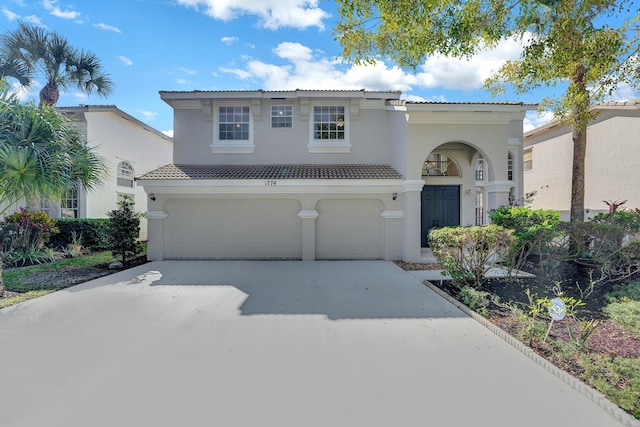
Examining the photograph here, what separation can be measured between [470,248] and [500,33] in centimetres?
491

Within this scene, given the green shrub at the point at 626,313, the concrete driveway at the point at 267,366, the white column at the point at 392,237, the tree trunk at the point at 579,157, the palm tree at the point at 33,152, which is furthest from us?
the white column at the point at 392,237

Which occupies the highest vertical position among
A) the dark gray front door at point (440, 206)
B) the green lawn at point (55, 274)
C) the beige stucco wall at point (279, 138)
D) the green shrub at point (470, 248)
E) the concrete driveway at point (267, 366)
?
the beige stucco wall at point (279, 138)

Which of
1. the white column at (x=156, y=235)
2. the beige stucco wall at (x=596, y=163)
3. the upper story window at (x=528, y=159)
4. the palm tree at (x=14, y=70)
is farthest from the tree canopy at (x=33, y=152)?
the upper story window at (x=528, y=159)

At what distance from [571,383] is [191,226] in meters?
10.8

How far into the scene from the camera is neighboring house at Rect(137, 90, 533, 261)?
31.5ft

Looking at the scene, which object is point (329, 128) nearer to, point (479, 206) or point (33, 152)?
point (479, 206)

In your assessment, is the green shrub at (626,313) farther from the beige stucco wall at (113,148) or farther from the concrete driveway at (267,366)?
the beige stucco wall at (113,148)

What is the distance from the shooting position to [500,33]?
6324 millimetres

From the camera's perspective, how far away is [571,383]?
10.4ft

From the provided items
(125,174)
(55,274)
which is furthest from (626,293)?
(125,174)

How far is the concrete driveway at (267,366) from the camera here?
9.00 feet

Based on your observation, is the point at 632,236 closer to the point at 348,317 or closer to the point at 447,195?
the point at 447,195

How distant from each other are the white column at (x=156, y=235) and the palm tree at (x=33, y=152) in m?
3.60

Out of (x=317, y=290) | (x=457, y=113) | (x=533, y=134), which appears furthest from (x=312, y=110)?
(x=533, y=134)
